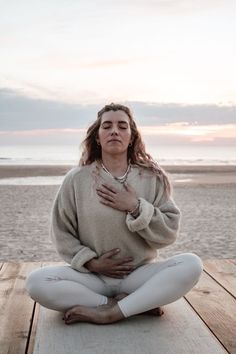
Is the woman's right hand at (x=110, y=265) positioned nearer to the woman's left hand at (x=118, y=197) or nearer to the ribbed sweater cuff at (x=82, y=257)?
the ribbed sweater cuff at (x=82, y=257)

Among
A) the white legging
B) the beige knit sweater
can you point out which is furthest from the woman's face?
the white legging

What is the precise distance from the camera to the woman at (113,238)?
3.36m

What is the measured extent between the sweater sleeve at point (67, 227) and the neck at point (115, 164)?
227mm

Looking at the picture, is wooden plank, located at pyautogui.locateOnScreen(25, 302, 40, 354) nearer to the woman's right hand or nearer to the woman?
the woman

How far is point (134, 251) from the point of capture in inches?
137

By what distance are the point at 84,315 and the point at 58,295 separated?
0.65 feet

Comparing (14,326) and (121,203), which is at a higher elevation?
(121,203)

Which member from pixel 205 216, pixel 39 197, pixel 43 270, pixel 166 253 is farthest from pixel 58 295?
pixel 39 197

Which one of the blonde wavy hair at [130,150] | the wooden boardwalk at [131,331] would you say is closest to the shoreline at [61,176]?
the wooden boardwalk at [131,331]

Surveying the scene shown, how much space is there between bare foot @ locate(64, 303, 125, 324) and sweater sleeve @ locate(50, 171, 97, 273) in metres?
0.27

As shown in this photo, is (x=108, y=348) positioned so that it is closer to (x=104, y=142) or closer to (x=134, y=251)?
(x=134, y=251)

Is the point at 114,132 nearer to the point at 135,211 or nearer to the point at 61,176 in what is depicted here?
the point at 135,211

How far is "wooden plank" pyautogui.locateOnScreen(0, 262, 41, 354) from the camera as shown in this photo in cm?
309

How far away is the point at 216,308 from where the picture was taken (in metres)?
3.73
